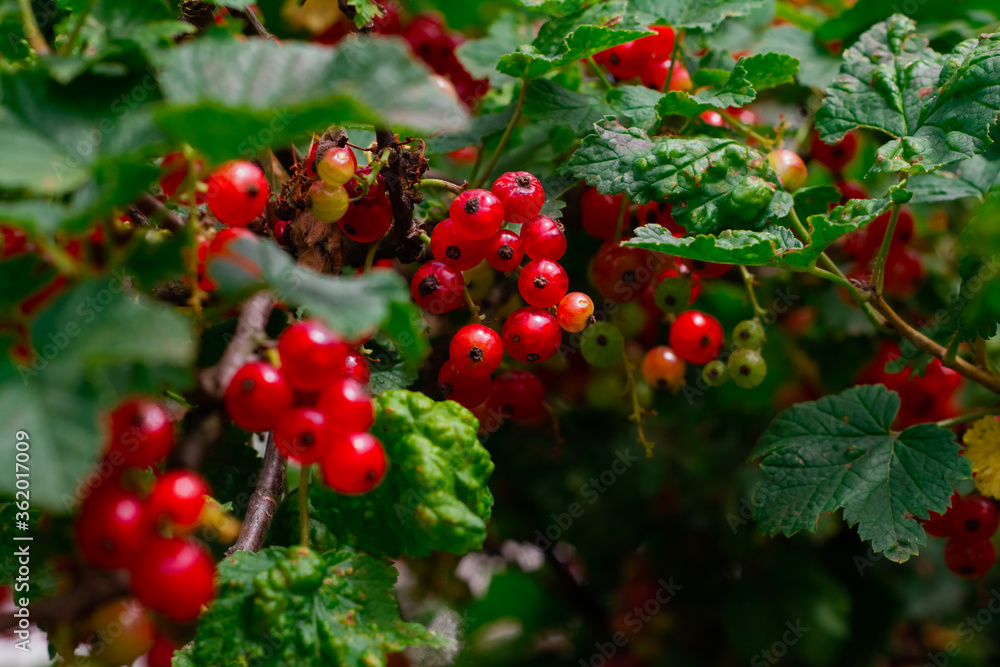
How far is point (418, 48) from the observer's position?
4.79ft

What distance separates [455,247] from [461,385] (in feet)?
0.58

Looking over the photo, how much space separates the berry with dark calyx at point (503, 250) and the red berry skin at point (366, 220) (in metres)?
0.13

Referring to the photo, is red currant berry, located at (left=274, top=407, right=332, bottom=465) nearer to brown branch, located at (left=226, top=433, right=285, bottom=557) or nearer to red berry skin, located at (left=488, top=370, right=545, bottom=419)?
brown branch, located at (left=226, top=433, right=285, bottom=557)

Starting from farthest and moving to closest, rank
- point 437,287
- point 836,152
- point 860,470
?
point 836,152 < point 860,470 < point 437,287

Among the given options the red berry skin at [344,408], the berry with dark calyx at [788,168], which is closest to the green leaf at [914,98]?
the berry with dark calyx at [788,168]

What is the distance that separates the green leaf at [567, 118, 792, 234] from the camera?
894 mm

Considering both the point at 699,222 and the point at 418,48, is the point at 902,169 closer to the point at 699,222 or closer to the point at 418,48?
the point at 699,222

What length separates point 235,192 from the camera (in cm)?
63

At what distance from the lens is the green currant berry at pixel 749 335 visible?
1081 millimetres

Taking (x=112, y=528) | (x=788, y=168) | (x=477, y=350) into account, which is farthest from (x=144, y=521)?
(x=788, y=168)

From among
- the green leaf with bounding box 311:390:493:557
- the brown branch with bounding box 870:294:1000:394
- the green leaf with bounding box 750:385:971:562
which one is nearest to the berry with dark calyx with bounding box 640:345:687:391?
the green leaf with bounding box 750:385:971:562

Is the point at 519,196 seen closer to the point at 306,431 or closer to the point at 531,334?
the point at 531,334

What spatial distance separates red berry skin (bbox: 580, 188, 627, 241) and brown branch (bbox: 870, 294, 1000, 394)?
375 mm

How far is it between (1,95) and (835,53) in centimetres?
133
